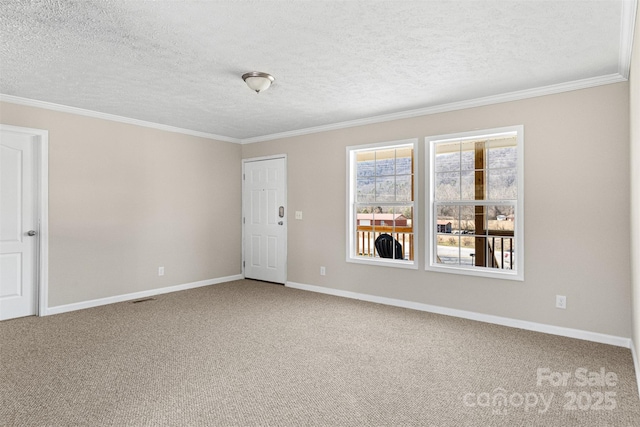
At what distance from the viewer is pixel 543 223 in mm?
3691

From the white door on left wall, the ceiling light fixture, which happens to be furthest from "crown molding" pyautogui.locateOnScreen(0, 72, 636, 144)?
the ceiling light fixture

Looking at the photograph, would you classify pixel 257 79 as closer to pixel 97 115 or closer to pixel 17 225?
pixel 97 115

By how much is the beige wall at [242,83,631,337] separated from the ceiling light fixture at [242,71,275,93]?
6.66 feet

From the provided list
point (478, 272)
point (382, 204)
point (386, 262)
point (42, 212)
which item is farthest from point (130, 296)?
point (478, 272)

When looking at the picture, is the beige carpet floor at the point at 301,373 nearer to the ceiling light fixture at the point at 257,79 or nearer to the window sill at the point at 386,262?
the window sill at the point at 386,262

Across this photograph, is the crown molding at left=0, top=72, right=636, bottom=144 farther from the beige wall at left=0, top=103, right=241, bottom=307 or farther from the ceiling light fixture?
the ceiling light fixture

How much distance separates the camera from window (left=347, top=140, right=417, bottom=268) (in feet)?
15.7

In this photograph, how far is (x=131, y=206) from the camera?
5031mm

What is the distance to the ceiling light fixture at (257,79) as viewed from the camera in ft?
10.8

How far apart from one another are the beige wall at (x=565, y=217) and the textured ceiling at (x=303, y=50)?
0.95ft

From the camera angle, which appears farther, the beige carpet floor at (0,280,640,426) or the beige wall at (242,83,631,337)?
the beige wall at (242,83,631,337)

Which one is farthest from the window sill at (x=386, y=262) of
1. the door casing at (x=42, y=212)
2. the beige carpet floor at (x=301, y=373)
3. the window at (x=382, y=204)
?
the door casing at (x=42, y=212)

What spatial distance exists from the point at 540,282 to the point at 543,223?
593mm

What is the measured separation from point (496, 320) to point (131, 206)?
15.6 ft
